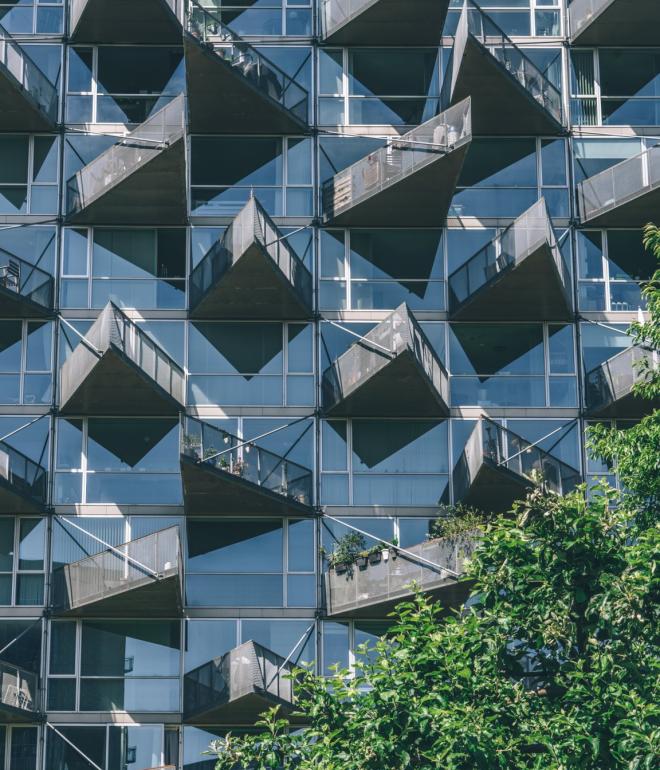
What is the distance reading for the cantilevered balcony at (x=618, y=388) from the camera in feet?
122

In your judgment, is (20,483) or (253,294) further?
(253,294)

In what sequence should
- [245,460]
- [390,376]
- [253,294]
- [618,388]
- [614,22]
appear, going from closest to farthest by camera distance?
[245,460]
[390,376]
[618,388]
[253,294]
[614,22]

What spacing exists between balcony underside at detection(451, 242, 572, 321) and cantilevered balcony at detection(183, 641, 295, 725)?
8.70 meters

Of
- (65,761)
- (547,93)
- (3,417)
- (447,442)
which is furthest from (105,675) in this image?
(547,93)

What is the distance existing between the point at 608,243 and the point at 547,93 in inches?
144

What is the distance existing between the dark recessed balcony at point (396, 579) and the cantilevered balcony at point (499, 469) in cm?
130

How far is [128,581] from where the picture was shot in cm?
3544

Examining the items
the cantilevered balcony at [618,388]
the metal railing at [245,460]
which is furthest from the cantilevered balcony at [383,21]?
the metal railing at [245,460]

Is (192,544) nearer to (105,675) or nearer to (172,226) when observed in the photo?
(105,675)

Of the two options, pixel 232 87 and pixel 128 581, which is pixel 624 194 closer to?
pixel 232 87

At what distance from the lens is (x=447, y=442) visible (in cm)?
3794

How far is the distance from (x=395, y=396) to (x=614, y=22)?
10.1 m

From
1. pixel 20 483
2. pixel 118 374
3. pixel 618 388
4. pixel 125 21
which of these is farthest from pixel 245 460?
pixel 125 21

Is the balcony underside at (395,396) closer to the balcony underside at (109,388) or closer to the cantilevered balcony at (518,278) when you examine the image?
the cantilevered balcony at (518,278)
